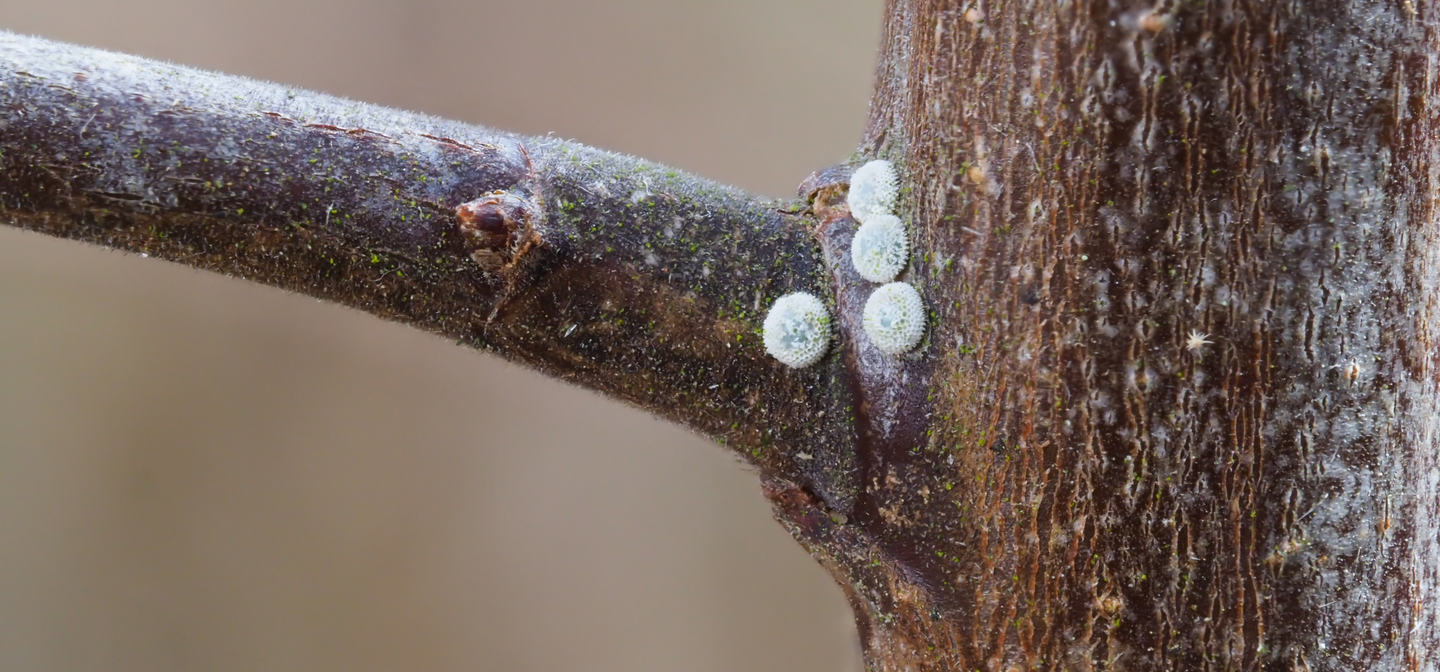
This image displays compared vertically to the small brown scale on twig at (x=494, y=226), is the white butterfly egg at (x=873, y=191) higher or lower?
higher


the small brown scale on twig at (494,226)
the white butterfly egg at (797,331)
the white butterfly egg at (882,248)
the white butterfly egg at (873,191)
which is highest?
the white butterfly egg at (873,191)

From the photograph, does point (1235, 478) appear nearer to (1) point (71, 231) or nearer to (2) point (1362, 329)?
(2) point (1362, 329)

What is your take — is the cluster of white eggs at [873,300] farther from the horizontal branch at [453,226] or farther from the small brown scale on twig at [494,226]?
the small brown scale on twig at [494,226]

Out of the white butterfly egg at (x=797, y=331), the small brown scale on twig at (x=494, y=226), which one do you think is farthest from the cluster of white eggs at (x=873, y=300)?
the small brown scale on twig at (x=494, y=226)

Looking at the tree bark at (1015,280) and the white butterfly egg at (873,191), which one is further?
the white butterfly egg at (873,191)

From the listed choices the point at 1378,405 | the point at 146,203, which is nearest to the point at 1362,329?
the point at 1378,405

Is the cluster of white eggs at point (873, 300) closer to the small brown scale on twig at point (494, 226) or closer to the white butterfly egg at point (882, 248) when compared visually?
the white butterfly egg at point (882, 248)

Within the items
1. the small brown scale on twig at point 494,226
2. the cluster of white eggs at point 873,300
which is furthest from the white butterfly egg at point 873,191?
the small brown scale on twig at point 494,226

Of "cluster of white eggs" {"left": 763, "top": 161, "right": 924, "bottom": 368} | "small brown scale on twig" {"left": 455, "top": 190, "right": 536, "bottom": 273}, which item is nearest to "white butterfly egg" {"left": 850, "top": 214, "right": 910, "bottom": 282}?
"cluster of white eggs" {"left": 763, "top": 161, "right": 924, "bottom": 368}

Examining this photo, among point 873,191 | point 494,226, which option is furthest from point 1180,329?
point 494,226
